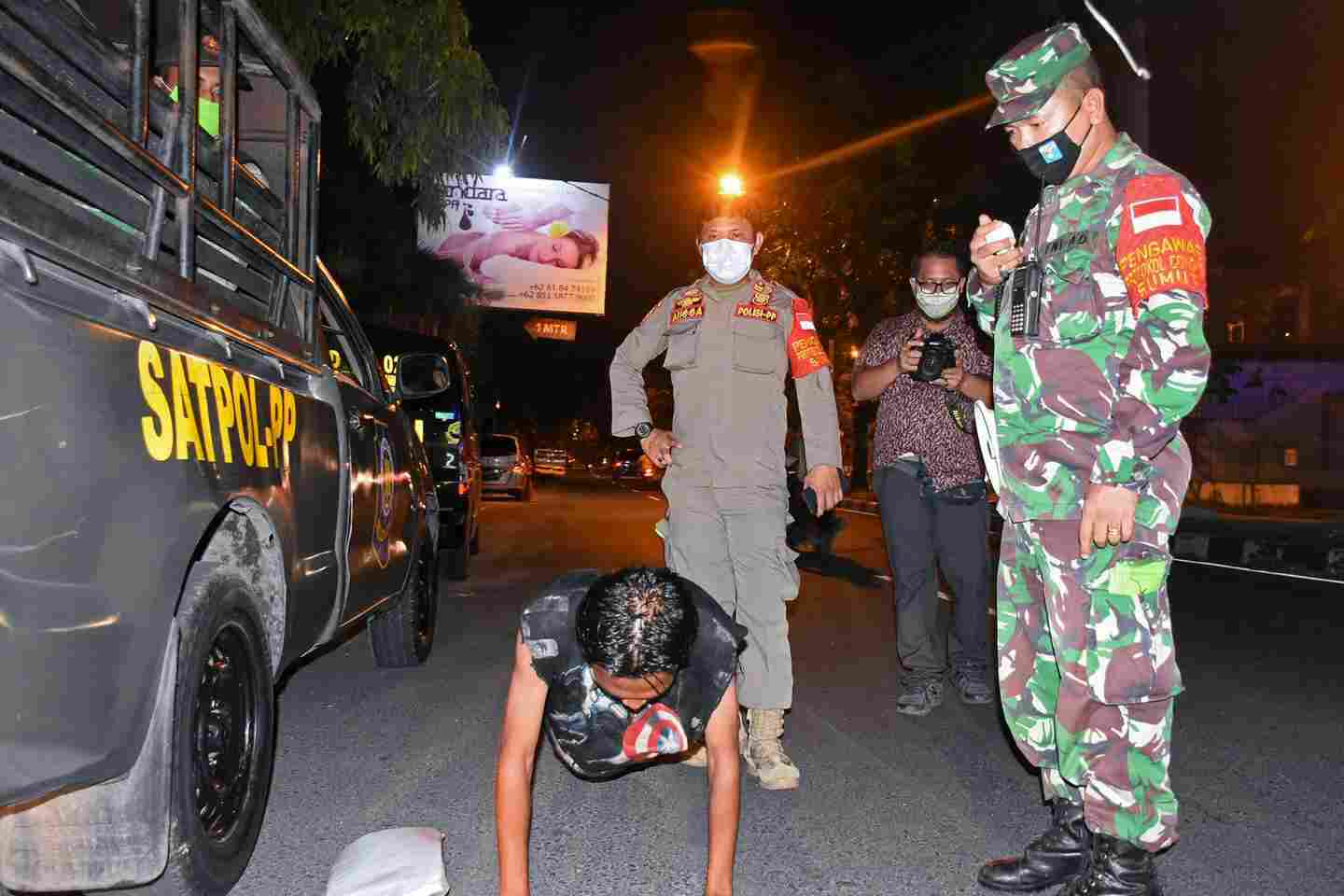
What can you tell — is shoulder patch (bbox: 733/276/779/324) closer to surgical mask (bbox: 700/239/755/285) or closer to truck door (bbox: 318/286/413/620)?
surgical mask (bbox: 700/239/755/285)

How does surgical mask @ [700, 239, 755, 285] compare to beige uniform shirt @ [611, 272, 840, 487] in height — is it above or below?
above

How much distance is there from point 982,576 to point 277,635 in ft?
9.96

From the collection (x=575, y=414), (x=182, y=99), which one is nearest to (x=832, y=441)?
(x=182, y=99)

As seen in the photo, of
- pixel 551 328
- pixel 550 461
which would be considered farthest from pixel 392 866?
pixel 550 461

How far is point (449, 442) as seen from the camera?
10.2 metres

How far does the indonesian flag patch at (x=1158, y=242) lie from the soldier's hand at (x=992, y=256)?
0.40 m

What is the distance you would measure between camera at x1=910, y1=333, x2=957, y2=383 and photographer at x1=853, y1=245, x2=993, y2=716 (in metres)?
0.19

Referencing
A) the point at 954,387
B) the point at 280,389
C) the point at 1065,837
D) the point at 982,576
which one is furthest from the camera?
the point at 982,576

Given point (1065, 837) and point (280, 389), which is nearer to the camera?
point (1065, 837)

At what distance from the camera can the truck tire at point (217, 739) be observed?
106 inches

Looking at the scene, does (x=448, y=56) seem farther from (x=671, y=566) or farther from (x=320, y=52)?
(x=671, y=566)

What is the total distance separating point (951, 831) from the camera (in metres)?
3.77

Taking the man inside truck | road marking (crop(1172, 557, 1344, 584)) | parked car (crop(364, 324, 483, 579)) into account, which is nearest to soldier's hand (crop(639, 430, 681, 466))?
the man inside truck

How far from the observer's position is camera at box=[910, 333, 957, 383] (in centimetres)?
490
